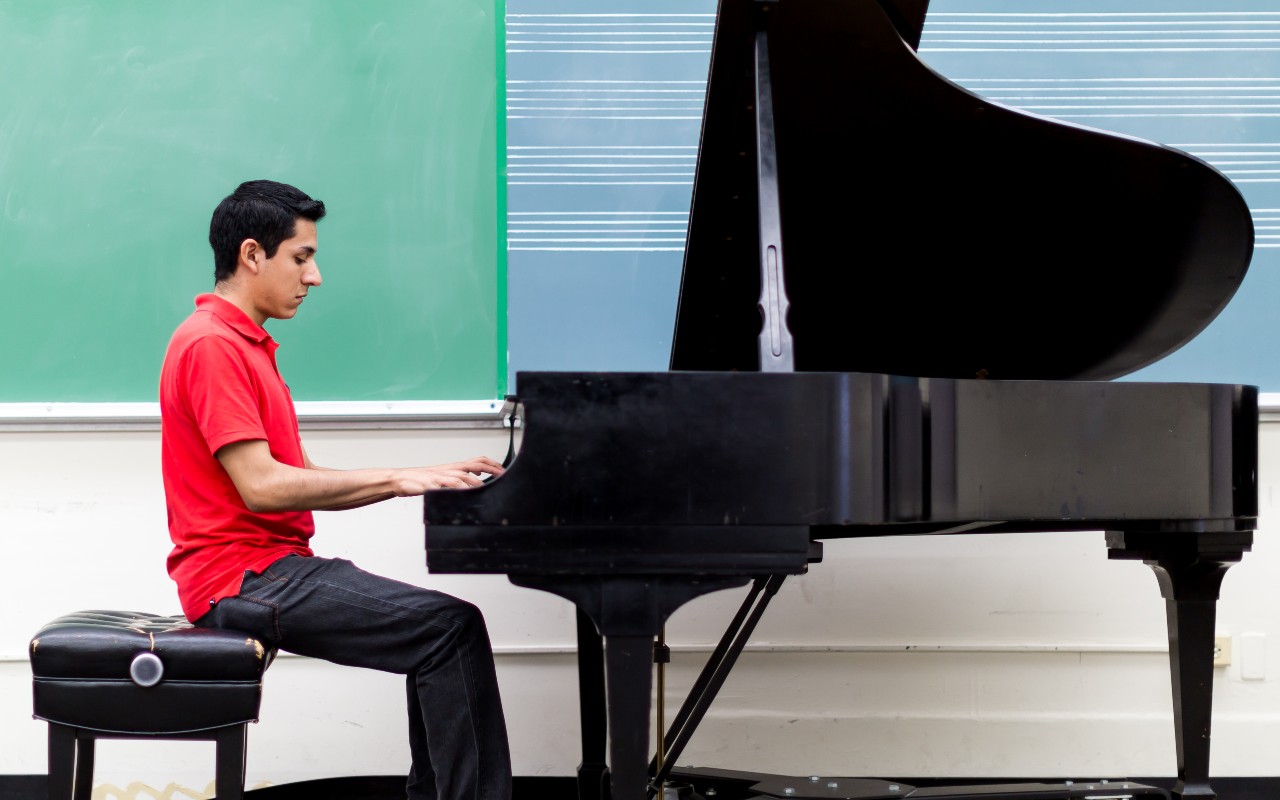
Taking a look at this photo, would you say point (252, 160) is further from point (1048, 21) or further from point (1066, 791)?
point (1066, 791)

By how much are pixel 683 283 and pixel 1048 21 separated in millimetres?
1402

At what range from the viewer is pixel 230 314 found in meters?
1.97

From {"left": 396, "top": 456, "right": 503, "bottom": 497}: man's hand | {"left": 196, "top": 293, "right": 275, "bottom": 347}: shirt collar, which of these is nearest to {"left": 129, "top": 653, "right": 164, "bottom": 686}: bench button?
{"left": 396, "top": 456, "right": 503, "bottom": 497}: man's hand

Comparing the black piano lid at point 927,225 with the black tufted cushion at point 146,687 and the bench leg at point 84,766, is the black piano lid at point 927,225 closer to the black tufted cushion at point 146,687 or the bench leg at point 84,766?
the black tufted cushion at point 146,687

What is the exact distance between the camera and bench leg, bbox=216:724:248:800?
1.75 metres

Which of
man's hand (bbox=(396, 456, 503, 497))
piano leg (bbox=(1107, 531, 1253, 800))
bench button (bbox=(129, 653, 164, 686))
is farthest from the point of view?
piano leg (bbox=(1107, 531, 1253, 800))

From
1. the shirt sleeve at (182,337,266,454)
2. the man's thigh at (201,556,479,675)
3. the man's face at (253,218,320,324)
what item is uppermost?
the man's face at (253,218,320,324)

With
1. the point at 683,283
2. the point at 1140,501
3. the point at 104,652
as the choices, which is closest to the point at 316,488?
the point at 104,652

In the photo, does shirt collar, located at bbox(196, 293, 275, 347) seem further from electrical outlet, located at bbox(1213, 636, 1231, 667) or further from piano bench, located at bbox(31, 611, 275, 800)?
electrical outlet, located at bbox(1213, 636, 1231, 667)

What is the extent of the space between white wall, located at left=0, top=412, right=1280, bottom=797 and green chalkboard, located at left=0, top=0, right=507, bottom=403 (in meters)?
0.20

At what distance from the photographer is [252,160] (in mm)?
2693

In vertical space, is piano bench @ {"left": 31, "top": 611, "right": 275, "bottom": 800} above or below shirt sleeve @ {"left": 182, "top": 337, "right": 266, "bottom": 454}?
below

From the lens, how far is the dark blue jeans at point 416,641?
179 centimetres

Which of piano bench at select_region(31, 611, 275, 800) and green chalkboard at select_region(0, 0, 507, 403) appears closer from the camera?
piano bench at select_region(31, 611, 275, 800)
